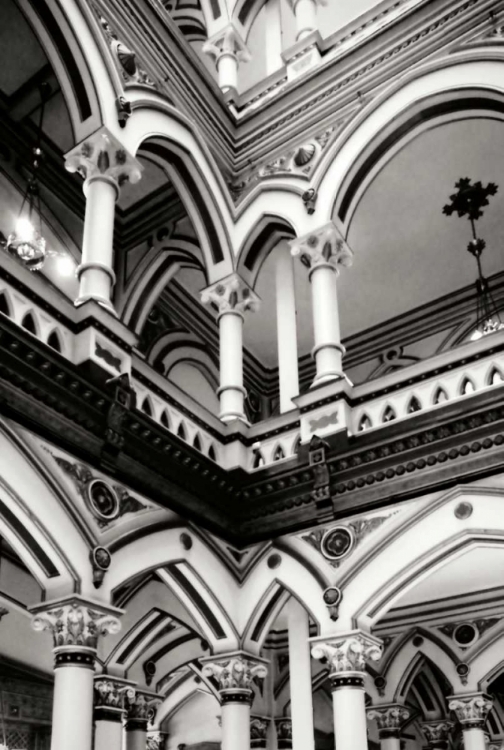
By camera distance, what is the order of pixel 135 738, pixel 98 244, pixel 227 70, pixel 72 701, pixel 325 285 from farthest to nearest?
pixel 227 70 → pixel 135 738 → pixel 325 285 → pixel 98 244 → pixel 72 701

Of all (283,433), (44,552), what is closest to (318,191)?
(283,433)

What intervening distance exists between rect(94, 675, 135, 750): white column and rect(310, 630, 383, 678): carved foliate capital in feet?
10.7

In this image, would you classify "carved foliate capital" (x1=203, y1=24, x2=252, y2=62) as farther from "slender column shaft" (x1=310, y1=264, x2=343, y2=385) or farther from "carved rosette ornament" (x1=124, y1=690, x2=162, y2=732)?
"carved rosette ornament" (x1=124, y1=690, x2=162, y2=732)

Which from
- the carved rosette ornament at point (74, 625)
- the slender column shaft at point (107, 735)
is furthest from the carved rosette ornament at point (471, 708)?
the carved rosette ornament at point (74, 625)

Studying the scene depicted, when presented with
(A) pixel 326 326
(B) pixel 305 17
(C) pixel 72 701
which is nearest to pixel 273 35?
(B) pixel 305 17

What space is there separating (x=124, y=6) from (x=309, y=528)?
19.3ft

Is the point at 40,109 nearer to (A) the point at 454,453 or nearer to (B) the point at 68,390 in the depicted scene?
(B) the point at 68,390

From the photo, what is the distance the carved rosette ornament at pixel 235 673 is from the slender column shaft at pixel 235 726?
2.4 inches

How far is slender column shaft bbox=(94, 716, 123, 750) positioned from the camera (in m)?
9.52

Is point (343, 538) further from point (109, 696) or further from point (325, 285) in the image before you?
point (109, 696)

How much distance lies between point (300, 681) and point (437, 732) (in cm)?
505

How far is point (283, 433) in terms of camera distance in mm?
8945

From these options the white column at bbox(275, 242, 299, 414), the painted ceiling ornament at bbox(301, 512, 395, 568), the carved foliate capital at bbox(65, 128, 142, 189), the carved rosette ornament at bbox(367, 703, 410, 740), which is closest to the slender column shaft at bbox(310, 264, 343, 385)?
the white column at bbox(275, 242, 299, 414)

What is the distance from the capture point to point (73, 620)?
6.33 meters
